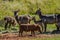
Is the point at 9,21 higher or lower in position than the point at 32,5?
lower

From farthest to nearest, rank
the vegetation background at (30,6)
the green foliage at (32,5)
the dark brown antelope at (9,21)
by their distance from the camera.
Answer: the green foliage at (32,5), the vegetation background at (30,6), the dark brown antelope at (9,21)

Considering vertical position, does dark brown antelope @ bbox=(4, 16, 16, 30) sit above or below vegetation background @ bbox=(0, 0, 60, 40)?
below

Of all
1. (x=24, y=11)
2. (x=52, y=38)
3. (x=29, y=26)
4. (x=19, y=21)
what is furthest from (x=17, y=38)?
(x=24, y=11)

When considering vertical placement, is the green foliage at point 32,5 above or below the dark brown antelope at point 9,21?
above

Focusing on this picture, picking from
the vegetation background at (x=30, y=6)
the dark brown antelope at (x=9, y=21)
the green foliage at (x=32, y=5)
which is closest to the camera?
the dark brown antelope at (x=9, y=21)

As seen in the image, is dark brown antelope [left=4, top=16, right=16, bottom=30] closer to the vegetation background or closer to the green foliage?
the vegetation background

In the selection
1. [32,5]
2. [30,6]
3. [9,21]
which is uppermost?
[32,5]

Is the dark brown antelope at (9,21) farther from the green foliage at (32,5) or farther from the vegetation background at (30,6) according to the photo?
the green foliage at (32,5)

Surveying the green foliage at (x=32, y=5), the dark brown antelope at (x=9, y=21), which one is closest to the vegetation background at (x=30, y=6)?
the green foliage at (x=32, y=5)

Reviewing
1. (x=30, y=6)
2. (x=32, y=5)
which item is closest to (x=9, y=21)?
(x=30, y=6)

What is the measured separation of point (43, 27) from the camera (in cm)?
2458

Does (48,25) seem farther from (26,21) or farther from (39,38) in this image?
(39,38)

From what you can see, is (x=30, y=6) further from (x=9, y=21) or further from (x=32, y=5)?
(x=9, y=21)

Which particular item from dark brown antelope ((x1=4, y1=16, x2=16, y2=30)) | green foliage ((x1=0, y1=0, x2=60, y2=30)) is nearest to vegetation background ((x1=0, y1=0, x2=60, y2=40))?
green foliage ((x1=0, y1=0, x2=60, y2=30))
